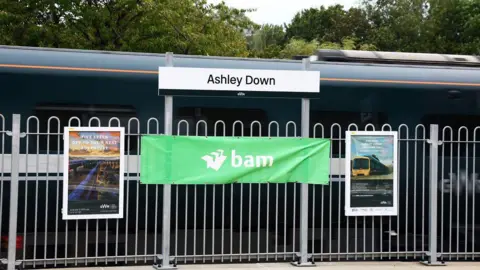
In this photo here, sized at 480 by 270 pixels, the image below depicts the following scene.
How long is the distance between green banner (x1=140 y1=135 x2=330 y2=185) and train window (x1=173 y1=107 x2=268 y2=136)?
661 millimetres

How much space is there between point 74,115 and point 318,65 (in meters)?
3.48

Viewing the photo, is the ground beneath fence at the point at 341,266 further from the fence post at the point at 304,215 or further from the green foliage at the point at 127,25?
the green foliage at the point at 127,25

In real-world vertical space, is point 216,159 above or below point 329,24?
below

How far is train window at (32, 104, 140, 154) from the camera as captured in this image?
836cm

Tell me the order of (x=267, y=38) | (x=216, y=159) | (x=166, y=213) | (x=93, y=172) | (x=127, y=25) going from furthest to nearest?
(x=267, y=38) → (x=127, y=25) → (x=216, y=159) → (x=166, y=213) → (x=93, y=172)

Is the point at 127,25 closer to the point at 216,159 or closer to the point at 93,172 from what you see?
the point at 216,159

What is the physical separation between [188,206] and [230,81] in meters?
1.86

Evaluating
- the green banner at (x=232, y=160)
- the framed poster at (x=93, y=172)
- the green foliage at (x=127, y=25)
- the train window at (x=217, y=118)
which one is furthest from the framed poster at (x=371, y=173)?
the green foliage at (x=127, y=25)

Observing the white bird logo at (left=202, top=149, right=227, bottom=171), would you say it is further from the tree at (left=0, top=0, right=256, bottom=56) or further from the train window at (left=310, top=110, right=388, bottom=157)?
the tree at (left=0, top=0, right=256, bottom=56)

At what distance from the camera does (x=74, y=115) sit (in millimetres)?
8602

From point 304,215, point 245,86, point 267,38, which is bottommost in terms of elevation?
point 304,215

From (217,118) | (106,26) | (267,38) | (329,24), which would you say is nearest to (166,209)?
(217,118)

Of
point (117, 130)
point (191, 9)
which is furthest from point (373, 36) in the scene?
point (117, 130)

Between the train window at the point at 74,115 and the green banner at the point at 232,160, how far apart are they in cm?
46
